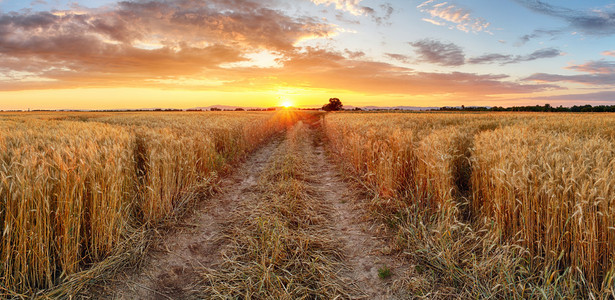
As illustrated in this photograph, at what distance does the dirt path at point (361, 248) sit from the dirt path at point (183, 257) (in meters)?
2.00

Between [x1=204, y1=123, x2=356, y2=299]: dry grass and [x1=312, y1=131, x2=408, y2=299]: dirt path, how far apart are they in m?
0.21

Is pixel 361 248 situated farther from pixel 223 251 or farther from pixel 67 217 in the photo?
pixel 67 217

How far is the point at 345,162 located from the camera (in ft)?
32.4

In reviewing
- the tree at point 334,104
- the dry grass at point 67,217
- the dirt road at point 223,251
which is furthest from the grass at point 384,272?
the tree at point 334,104

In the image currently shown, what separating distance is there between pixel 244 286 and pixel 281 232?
1.30m

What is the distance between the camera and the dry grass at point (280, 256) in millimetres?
3268

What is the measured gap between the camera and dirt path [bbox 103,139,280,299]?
335cm

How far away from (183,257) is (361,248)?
8.89 feet

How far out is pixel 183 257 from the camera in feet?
13.5

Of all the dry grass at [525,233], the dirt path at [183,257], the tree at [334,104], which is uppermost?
the tree at [334,104]

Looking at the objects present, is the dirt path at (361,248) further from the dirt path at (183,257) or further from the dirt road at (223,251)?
the dirt path at (183,257)

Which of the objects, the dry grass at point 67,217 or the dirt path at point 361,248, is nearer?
the dry grass at point 67,217

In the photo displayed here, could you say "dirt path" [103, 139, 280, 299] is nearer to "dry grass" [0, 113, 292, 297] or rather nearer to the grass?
"dry grass" [0, 113, 292, 297]

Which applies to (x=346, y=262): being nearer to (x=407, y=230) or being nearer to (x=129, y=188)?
(x=407, y=230)
